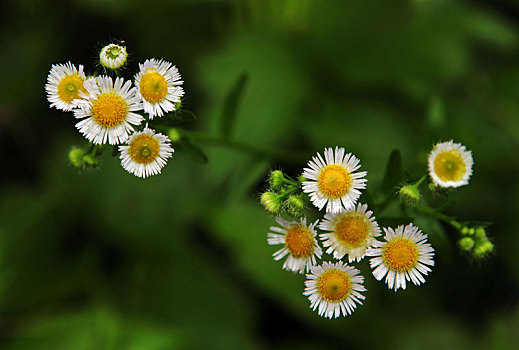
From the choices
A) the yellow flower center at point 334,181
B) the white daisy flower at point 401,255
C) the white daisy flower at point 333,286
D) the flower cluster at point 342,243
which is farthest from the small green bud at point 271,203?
the white daisy flower at point 401,255

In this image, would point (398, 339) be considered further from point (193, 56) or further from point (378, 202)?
point (193, 56)

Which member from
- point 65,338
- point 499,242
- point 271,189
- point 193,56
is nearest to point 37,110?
point 193,56

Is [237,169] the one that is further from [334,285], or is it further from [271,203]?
[334,285]

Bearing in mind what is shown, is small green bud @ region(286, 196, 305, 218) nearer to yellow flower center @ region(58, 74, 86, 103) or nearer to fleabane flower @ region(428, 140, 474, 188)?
fleabane flower @ region(428, 140, 474, 188)

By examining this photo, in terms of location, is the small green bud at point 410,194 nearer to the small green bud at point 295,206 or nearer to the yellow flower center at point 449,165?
the yellow flower center at point 449,165

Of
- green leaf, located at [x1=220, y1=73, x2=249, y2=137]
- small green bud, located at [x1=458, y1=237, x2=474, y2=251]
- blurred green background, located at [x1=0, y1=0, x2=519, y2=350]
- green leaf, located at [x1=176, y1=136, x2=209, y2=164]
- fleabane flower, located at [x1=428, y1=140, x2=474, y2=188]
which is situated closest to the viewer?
fleabane flower, located at [x1=428, y1=140, x2=474, y2=188]

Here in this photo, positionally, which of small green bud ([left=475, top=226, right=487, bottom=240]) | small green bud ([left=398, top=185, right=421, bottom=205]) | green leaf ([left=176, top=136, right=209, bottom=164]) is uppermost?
small green bud ([left=475, top=226, right=487, bottom=240])

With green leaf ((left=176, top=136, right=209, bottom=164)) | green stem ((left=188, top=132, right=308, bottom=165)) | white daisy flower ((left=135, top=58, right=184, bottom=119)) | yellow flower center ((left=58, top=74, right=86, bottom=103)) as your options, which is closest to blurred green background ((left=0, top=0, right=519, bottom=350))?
green stem ((left=188, top=132, right=308, bottom=165))
